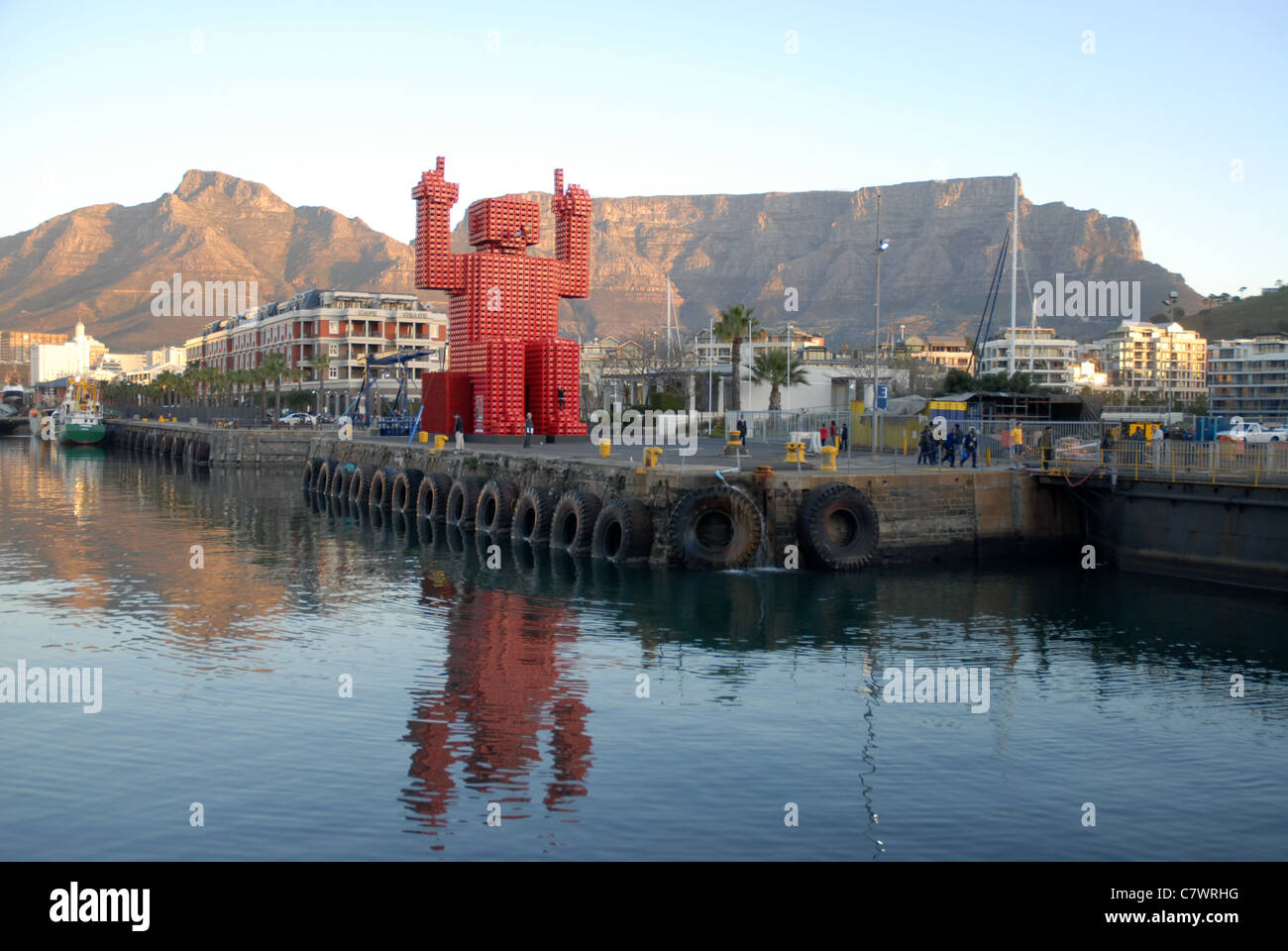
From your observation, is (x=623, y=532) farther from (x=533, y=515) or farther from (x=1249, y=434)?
(x=1249, y=434)

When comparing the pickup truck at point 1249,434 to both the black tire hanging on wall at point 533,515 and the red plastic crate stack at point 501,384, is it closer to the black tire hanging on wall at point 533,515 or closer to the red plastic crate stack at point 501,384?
the black tire hanging on wall at point 533,515

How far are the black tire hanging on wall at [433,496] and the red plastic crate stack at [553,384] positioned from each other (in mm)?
13516

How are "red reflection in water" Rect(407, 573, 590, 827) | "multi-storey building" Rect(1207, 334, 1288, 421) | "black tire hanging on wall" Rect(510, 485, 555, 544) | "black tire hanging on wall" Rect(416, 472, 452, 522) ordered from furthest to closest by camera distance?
"multi-storey building" Rect(1207, 334, 1288, 421) → "black tire hanging on wall" Rect(416, 472, 452, 522) → "black tire hanging on wall" Rect(510, 485, 555, 544) → "red reflection in water" Rect(407, 573, 590, 827)

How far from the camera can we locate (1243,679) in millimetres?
23438

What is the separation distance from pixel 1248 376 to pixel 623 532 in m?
166

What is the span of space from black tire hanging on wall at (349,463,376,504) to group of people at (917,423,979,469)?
99.1 feet

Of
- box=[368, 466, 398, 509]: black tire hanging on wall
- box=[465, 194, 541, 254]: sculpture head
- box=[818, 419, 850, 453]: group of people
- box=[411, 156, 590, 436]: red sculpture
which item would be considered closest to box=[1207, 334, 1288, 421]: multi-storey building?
box=[818, 419, 850, 453]: group of people

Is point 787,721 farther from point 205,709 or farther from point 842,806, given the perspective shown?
point 205,709

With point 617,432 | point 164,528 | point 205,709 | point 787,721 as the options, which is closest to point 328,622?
point 205,709

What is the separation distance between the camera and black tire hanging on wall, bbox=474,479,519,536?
150 feet

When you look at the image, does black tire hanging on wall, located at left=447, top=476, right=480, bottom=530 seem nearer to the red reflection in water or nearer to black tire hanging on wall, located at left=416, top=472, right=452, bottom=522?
black tire hanging on wall, located at left=416, top=472, right=452, bottom=522

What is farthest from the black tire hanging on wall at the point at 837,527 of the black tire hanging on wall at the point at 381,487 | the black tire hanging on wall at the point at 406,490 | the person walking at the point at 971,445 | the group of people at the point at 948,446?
the black tire hanging on wall at the point at 381,487

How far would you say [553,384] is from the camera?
66750 mm

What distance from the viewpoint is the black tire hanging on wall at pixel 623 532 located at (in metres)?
36.2
